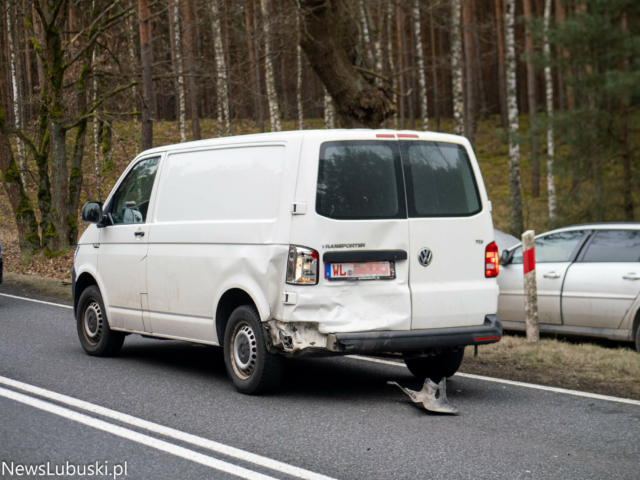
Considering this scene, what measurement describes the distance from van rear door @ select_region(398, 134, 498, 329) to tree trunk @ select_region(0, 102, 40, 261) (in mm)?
16690

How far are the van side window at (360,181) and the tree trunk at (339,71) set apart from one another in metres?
8.58

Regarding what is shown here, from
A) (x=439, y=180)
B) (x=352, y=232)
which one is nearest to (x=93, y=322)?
(x=352, y=232)

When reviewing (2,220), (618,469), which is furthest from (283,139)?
(2,220)

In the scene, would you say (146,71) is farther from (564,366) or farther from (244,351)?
(564,366)

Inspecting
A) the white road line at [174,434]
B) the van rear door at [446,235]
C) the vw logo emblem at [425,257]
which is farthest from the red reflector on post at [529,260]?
the white road line at [174,434]

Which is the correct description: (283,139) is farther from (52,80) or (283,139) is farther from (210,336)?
(52,80)

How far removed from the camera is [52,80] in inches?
808

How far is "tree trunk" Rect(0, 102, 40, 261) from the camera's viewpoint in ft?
68.1

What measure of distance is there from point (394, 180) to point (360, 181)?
0.99ft

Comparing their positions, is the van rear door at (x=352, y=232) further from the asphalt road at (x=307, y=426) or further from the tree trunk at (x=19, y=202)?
the tree trunk at (x=19, y=202)

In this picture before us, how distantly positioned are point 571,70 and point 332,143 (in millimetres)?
16682

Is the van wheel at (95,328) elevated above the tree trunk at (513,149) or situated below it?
below

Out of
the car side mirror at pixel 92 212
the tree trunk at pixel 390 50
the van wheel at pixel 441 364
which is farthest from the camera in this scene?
the tree trunk at pixel 390 50

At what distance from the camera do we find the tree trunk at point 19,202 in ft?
68.1
